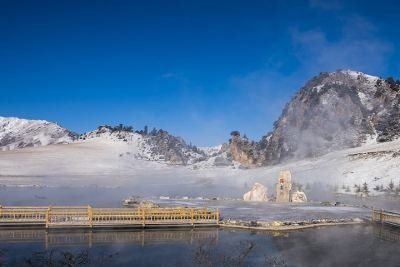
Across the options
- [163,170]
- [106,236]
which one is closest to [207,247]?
[106,236]

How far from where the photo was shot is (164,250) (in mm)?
25594

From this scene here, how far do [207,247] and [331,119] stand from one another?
116 meters

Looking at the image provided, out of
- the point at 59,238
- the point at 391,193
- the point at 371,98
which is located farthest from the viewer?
the point at 371,98

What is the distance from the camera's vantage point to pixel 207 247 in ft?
86.5

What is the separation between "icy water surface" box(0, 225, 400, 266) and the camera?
74.3 ft

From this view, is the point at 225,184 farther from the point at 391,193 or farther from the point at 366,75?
the point at 366,75

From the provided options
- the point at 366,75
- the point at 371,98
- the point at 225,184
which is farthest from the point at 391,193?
→ the point at 366,75

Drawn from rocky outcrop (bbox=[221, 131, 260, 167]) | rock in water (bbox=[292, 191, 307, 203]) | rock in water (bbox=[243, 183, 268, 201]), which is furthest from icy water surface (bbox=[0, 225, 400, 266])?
rocky outcrop (bbox=[221, 131, 260, 167])

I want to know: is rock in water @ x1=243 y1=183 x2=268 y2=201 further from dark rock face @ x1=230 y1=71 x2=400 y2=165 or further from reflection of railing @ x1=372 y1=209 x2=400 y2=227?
dark rock face @ x1=230 y1=71 x2=400 y2=165

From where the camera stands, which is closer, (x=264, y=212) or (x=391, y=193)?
(x=264, y=212)

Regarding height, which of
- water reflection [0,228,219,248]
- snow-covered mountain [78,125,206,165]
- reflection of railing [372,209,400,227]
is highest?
snow-covered mountain [78,125,206,165]

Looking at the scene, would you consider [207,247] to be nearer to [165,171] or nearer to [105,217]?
[105,217]

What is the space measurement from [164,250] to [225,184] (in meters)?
70.1

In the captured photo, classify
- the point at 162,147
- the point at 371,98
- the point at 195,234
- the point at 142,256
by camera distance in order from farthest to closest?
the point at 162,147 → the point at 371,98 → the point at 195,234 → the point at 142,256
